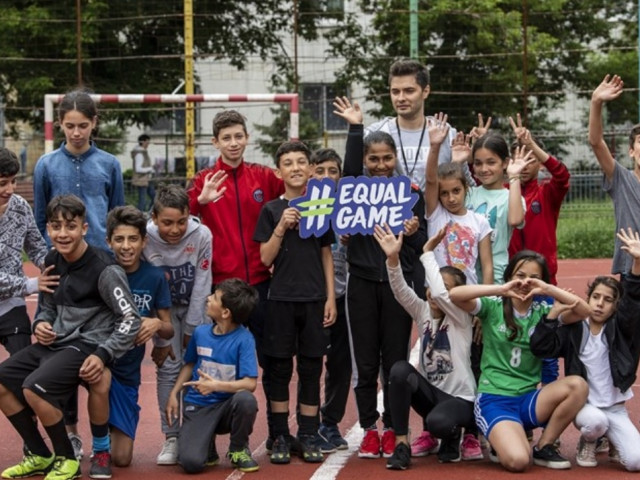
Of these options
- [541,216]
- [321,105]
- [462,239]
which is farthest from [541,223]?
[321,105]

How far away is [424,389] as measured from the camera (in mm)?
6289

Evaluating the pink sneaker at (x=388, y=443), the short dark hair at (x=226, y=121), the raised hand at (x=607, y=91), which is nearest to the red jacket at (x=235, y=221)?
the short dark hair at (x=226, y=121)

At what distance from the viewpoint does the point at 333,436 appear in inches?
262

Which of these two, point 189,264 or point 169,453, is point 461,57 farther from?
point 169,453

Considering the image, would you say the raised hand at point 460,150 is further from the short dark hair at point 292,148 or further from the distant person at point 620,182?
the short dark hair at point 292,148

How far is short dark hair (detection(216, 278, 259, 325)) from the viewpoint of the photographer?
6.26m

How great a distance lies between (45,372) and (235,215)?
57.9 inches

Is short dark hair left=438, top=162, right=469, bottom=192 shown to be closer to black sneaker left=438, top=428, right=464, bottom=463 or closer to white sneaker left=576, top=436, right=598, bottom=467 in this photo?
black sneaker left=438, top=428, right=464, bottom=463

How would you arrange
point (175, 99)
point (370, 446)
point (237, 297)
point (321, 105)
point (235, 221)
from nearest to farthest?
point (237, 297) < point (370, 446) < point (235, 221) < point (175, 99) < point (321, 105)

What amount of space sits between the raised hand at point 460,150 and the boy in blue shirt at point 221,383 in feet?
4.99

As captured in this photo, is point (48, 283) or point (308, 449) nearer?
point (48, 283)

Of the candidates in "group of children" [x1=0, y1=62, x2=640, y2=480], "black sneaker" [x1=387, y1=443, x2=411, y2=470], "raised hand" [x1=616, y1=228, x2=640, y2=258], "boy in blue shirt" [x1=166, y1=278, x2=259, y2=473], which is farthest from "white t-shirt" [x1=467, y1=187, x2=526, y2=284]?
"boy in blue shirt" [x1=166, y1=278, x2=259, y2=473]

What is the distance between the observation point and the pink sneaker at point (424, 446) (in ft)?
21.0

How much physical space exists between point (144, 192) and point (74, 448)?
12.9 metres
